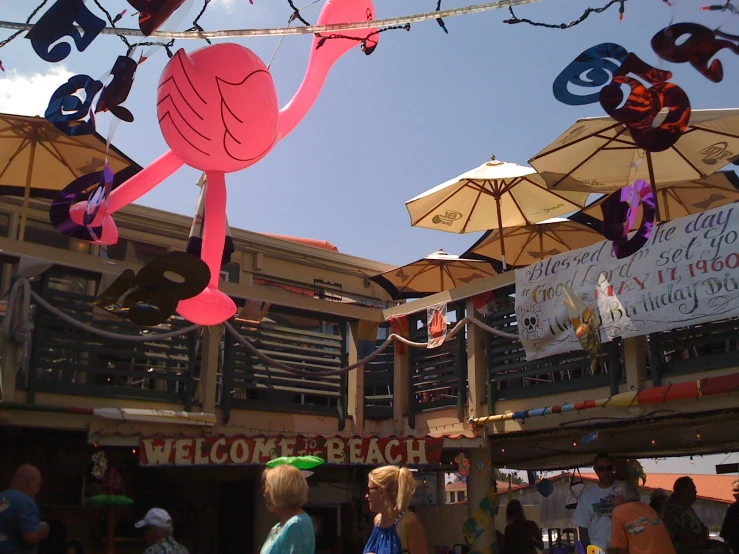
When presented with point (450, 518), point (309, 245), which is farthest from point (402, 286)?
point (450, 518)

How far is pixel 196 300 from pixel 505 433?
17.8 feet

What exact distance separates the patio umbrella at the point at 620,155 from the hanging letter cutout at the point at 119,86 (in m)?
5.66

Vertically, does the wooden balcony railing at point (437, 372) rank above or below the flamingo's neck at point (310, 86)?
below

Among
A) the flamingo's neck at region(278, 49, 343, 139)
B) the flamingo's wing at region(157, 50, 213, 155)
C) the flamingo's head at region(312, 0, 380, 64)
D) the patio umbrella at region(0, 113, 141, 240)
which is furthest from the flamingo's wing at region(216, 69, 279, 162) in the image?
the patio umbrella at region(0, 113, 141, 240)

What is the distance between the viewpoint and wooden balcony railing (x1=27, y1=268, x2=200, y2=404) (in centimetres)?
899

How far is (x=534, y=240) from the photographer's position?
1456 cm

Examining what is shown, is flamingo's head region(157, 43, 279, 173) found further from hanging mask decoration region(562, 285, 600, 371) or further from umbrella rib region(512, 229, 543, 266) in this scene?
umbrella rib region(512, 229, 543, 266)

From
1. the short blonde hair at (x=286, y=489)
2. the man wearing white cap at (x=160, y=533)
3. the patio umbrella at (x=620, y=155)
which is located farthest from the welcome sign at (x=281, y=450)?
the short blonde hair at (x=286, y=489)

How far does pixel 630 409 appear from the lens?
8.74 meters

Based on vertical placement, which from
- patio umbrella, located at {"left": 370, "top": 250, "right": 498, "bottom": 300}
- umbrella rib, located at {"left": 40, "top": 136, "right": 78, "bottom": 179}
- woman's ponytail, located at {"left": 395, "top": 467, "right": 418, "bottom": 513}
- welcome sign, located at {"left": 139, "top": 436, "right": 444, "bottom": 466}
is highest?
umbrella rib, located at {"left": 40, "top": 136, "right": 78, "bottom": 179}

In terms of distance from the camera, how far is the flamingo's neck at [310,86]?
252 inches

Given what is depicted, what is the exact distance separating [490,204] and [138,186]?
25.0ft

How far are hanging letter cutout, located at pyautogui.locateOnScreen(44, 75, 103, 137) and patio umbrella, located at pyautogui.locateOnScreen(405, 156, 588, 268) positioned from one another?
7.29 meters

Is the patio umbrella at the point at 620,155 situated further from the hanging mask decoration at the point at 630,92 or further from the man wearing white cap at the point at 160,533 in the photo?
the man wearing white cap at the point at 160,533
